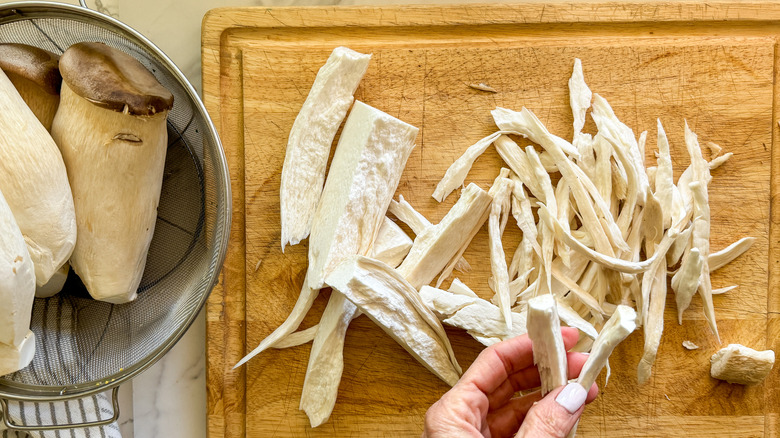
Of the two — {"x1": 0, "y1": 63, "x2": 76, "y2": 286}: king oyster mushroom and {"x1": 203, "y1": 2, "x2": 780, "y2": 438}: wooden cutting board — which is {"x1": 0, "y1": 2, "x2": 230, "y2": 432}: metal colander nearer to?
{"x1": 203, "y1": 2, "x2": 780, "y2": 438}: wooden cutting board

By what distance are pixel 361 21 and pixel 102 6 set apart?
0.67 m

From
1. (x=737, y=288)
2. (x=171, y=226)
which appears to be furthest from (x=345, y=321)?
(x=737, y=288)

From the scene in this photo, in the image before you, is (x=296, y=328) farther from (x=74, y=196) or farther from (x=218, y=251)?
(x=74, y=196)

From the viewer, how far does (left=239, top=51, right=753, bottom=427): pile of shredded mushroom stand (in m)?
1.24

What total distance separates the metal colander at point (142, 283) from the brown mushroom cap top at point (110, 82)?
0.12 meters

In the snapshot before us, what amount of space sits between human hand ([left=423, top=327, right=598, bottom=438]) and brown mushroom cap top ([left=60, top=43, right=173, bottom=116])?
0.78 m

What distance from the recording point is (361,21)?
4.31 ft

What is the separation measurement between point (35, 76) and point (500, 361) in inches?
42.8

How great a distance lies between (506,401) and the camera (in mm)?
1178

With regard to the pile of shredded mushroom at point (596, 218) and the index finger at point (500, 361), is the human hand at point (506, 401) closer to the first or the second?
the index finger at point (500, 361)

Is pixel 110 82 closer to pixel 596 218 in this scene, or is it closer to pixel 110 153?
pixel 110 153

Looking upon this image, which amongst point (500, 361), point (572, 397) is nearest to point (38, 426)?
point (500, 361)

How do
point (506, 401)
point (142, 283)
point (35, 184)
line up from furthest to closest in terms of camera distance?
point (142, 283) < point (506, 401) < point (35, 184)

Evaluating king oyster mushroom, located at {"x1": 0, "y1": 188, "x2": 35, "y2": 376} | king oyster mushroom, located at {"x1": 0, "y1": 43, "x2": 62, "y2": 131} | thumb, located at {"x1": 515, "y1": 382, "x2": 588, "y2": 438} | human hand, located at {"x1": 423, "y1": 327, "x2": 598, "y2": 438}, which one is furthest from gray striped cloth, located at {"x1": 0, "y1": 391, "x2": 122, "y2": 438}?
thumb, located at {"x1": 515, "y1": 382, "x2": 588, "y2": 438}
